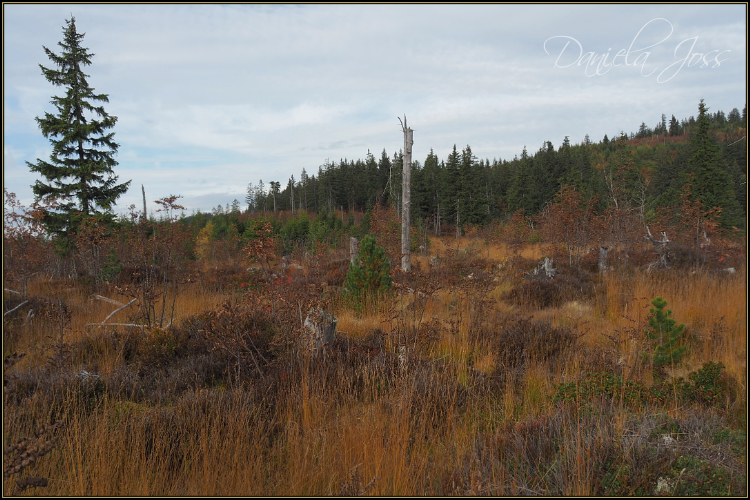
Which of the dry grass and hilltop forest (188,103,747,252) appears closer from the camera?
the dry grass

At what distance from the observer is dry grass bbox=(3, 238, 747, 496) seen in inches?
89.2

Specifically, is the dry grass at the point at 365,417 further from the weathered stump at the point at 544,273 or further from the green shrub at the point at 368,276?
the weathered stump at the point at 544,273

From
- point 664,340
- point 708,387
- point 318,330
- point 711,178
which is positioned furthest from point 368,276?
point 711,178

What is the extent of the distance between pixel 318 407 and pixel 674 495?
238cm

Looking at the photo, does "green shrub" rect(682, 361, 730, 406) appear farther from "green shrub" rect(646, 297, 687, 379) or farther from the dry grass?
"green shrub" rect(646, 297, 687, 379)

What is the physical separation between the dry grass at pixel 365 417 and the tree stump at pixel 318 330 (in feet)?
0.60

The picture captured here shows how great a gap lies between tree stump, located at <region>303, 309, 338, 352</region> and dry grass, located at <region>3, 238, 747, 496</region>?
0.60 feet

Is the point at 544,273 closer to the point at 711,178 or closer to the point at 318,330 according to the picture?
the point at 318,330

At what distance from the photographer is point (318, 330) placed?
459cm

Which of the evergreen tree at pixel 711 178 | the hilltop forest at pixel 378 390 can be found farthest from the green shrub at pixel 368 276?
the evergreen tree at pixel 711 178

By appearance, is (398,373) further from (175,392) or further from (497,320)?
(497,320)

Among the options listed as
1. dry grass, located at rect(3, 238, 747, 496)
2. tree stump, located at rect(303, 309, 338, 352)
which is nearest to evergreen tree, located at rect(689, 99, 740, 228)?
dry grass, located at rect(3, 238, 747, 496)

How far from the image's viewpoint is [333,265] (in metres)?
13.3

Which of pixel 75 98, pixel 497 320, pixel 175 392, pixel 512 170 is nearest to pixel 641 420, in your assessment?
pixel 497 320
